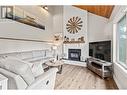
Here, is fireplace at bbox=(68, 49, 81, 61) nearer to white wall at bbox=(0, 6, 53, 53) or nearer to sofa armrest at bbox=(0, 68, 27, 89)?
white wall at bbox=(0, 6, 53, 53)

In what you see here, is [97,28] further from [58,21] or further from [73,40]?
[58,21]

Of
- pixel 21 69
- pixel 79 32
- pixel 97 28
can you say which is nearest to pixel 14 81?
pixel 21 69

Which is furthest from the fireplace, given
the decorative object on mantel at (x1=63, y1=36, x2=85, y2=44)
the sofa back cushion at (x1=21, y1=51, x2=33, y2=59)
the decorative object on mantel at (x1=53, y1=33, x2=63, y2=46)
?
the sofa back cushion at (x1=21, y1=51, x2=33, y2=59)

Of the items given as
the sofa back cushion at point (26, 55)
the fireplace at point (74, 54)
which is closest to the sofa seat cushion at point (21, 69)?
the sofa back cushion at point (26, 55)

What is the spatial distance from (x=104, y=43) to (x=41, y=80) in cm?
320

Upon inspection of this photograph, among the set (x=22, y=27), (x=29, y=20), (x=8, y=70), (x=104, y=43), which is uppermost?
(x=29, y=20)

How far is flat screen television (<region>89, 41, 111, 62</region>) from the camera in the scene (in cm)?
427

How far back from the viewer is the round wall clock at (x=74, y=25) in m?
6.95

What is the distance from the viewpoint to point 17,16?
4145 millimetres

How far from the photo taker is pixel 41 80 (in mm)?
1879

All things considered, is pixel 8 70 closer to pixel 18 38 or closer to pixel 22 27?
pixel 18 38

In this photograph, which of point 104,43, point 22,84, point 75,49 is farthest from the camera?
point 75,49

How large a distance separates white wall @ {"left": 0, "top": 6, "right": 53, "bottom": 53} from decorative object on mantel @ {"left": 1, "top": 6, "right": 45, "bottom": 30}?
0.12 meters
